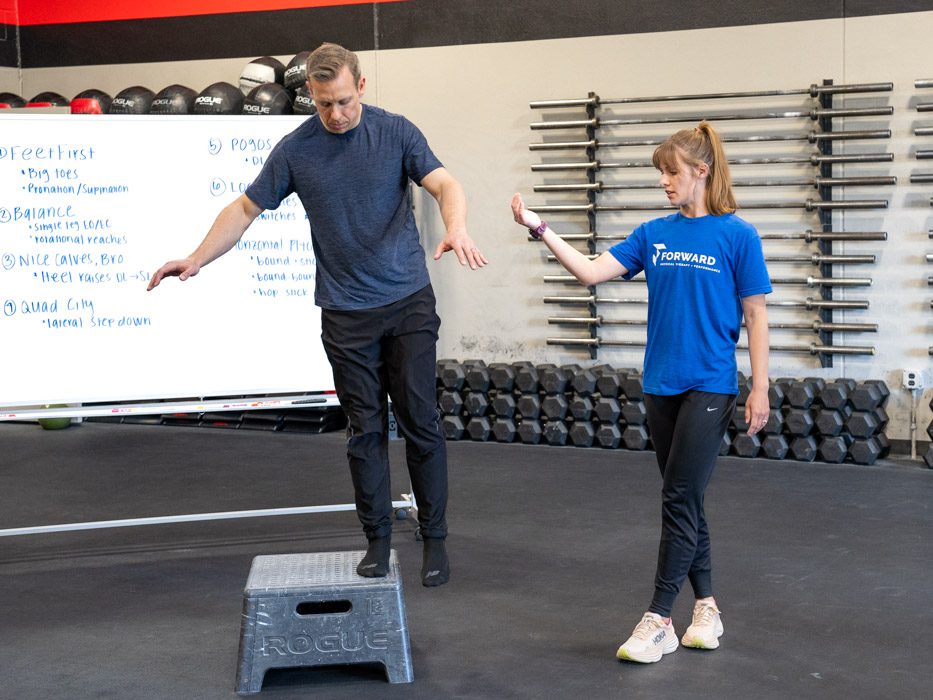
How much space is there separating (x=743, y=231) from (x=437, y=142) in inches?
153

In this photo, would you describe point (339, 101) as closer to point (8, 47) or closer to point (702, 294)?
point (702, 294)

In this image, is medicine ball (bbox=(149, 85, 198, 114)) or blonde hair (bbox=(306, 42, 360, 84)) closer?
blonde hair (bbox=(306, 42, 360, 84))

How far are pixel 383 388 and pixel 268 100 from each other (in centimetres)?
324

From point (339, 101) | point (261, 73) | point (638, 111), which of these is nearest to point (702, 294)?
point (339, 101)

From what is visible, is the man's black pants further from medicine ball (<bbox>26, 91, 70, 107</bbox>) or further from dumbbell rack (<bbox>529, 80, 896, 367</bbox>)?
medicine ball (<bbox>26, 91, 70, 107</bbox>)

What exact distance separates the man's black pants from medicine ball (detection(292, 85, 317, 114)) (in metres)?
3.02

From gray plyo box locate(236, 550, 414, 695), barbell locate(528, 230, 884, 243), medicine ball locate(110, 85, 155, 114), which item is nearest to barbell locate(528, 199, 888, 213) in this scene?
barbell locate(528, 230, 884, 243)

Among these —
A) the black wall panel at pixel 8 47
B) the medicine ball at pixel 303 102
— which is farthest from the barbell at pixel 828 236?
the black wall panel at pixel 8 47

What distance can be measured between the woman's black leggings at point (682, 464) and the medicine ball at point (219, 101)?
12.9 ft

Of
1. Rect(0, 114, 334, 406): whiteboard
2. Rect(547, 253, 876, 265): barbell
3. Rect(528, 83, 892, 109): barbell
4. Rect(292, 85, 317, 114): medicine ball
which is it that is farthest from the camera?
Rect(292, 85, 317, 114): medicine ball

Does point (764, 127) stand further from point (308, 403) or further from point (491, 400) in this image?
point (308, 403)

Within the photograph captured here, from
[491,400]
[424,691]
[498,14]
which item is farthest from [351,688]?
[498,14]

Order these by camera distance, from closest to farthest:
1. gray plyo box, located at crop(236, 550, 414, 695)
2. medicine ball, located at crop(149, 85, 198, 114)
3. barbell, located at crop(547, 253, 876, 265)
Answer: gray plyo box, located at crop(236, 550, 414, 695), barbell, located at crop(547, 253, 876, 265), medicine ball, located at crop(149, 85, 198, 114)

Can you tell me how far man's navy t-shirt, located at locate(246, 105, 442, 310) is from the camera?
9.62 ft
